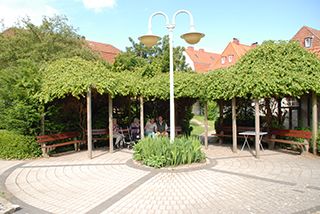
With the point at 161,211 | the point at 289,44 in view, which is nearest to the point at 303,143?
the point at 289,44

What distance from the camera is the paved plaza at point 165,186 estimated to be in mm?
4930

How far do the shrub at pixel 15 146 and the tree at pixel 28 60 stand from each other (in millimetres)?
274

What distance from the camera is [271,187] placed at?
5.95m

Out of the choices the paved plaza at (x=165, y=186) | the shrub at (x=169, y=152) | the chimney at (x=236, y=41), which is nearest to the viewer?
the paved plaza at (x=165, y=186)

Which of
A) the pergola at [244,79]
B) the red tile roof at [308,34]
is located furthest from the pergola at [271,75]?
the red tile roof at [308,34]

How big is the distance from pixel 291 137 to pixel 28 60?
1059cm

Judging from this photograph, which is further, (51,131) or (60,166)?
(51,131)

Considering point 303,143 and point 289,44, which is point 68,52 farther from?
point 303,143

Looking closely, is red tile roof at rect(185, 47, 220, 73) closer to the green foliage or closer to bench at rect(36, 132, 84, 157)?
the green foliage

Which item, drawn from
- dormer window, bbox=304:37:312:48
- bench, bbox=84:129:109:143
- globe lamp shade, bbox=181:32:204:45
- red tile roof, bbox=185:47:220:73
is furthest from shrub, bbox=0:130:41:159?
red tile roof, bbox=185:47:220:73

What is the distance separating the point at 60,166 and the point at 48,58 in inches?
469

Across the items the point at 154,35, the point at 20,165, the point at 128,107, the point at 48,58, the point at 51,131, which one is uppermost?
the point at 48,58

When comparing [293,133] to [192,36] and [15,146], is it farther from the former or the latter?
[15,146]

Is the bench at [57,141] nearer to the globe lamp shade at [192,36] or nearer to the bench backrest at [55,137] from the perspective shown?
the bench backrest at [55,137]
